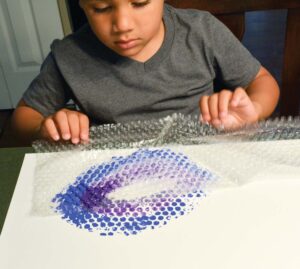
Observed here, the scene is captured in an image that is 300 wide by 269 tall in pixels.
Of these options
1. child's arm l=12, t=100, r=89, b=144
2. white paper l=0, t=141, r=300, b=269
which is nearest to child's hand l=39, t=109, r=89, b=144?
child's arm l=12, t=100, r=89, b=144

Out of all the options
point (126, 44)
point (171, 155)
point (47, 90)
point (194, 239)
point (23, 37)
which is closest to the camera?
point (194, 239)

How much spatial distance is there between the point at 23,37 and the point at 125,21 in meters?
1.16

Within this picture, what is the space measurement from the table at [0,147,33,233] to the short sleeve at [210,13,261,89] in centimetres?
38

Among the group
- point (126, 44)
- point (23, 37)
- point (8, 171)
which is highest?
point (126, 44)

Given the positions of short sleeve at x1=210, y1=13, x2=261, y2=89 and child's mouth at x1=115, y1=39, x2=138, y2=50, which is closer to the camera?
child's mouth at x1=115, y1=39, x2=138, y2=50

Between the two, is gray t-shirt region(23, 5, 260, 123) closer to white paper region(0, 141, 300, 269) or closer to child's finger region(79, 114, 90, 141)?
child's finger region(79, 114, 90, 141)

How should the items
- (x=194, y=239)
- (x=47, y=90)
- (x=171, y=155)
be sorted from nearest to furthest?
(x=194, y=239)
(x=171, y=155)
(x=47, y=90)

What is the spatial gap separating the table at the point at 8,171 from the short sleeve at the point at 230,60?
38cm

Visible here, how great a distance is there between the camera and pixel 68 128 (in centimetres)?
54

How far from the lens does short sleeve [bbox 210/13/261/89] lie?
0.73 meters

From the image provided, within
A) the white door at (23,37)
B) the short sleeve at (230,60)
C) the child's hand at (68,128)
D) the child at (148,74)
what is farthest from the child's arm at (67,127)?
the white door at (23,37)

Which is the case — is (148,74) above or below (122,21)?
below

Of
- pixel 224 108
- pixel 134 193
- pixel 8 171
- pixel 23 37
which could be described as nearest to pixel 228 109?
pixel 224 108

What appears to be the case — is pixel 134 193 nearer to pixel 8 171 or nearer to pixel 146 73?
pixel 8 171
